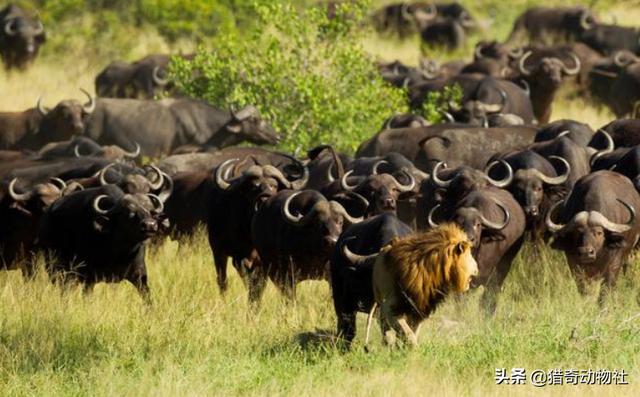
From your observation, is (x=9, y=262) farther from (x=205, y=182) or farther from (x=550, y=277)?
(x=550, y=277)

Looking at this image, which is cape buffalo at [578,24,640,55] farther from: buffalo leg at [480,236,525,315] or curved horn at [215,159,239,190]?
buffalo leg at [480,236,525,315]

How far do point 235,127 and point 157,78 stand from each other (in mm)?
6441

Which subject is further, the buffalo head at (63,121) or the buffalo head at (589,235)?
the buffalo head at (63,121)

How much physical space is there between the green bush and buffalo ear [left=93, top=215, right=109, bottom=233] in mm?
7029

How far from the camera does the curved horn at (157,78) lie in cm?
2873

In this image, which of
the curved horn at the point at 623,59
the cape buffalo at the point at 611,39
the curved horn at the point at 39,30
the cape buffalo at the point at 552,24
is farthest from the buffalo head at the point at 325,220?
the cape buffalo at the point at 552,24

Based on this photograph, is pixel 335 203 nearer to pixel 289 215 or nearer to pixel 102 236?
pixel 289 215

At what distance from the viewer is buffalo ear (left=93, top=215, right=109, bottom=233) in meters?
13.5

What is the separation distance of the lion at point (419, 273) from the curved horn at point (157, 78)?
63.4 ft

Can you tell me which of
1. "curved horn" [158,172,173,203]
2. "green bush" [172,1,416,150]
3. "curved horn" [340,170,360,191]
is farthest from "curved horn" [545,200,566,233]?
"green bush" [172,1,416,150]


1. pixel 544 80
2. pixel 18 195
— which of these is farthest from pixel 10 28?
pixel 18 195

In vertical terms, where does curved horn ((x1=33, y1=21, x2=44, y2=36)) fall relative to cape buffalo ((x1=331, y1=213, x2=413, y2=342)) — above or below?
below

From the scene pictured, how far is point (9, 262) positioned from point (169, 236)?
2367 mm

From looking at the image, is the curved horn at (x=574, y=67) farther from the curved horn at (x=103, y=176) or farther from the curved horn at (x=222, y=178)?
the curved horn at (x=103, y=176)
